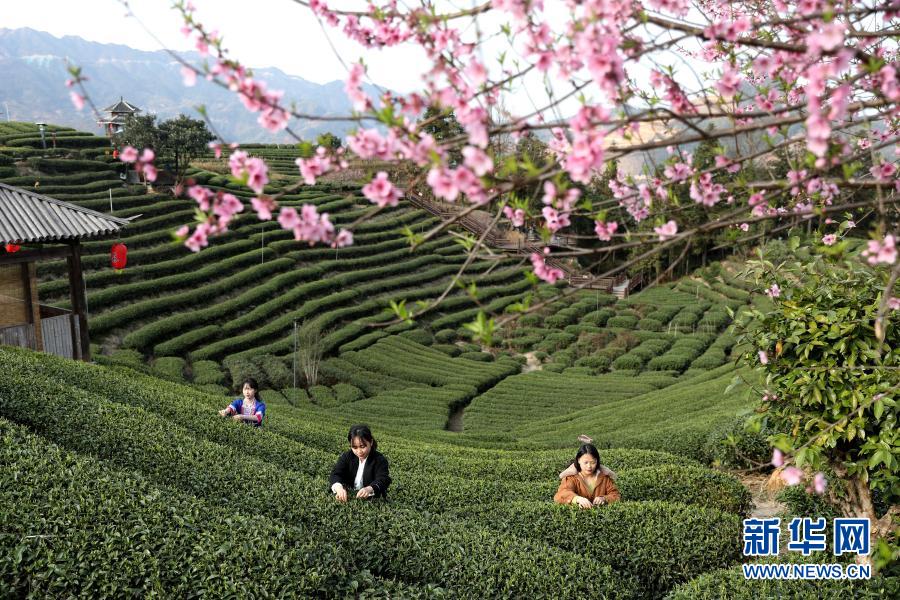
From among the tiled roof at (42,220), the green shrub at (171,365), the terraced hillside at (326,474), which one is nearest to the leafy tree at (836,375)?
the terraced hillside at (326,474)

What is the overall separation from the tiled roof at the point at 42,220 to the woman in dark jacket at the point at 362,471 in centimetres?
933

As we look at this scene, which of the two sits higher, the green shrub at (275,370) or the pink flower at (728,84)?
the pink flower at (728,84)

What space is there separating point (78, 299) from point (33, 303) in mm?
847

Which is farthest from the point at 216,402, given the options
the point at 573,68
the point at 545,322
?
the point at 545,322

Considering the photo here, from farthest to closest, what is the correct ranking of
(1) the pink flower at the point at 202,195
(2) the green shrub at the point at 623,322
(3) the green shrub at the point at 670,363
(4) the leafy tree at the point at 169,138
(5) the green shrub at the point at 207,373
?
1. (4) the leafy tree at the point at 169,138
2. (2) the green shrub at the point at 623,322
3. (3) the green shrub at the point at 670,363
4. (5) the green shrub at the point at 207,373
5. (1) the pink flower at the point at 202,195

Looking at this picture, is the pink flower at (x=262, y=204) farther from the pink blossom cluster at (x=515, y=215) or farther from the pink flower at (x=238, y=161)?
the pink blossom cluster at (x=515, y=215)

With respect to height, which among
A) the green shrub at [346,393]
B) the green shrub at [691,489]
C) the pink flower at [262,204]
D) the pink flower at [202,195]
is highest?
the pink flower at [202,195]

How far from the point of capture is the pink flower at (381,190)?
268 cm

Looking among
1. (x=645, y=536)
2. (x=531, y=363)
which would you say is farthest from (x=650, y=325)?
(x=645, y=536)

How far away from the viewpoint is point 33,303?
44.0 feet

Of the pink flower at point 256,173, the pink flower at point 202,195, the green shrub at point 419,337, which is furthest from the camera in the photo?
the green shrub at point 419,337

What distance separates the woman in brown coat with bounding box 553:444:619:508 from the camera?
610cm

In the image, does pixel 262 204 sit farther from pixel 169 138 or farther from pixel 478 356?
pixel 169 138

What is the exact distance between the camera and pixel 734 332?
6.22 m
